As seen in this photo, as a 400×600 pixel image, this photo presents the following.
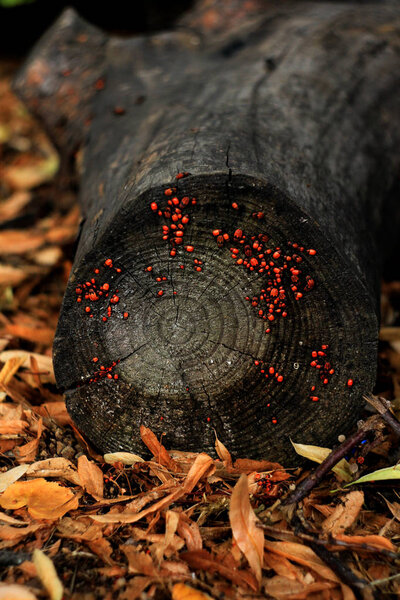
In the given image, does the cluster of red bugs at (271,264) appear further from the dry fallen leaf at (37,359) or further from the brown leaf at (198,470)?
the dry fallen leaf at (37,359)

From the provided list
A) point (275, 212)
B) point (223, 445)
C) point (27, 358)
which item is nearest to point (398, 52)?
point (275, 212)

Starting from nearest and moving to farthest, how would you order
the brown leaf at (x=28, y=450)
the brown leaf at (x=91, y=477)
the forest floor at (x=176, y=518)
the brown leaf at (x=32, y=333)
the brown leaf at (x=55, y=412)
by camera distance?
the forest floor at (x=176, y=518), the brown leaf at (x=91, y=477), the brown leaf at (x=28, y=450), the brown leaf at (x=55, y=412), the brown leaf at (x=32, y=333)

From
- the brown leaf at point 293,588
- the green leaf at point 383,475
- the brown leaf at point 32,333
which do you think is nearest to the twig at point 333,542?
the brown leaf at point 293,588

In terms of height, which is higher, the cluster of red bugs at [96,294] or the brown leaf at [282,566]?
the cluster of red bugs at [96,294]

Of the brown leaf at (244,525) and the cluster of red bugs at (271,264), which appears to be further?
the cluster of red bugs at (271,264)

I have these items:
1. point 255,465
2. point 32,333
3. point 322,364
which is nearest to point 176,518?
point 255,465

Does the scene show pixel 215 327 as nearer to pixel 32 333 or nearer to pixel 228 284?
pixel 228 284
